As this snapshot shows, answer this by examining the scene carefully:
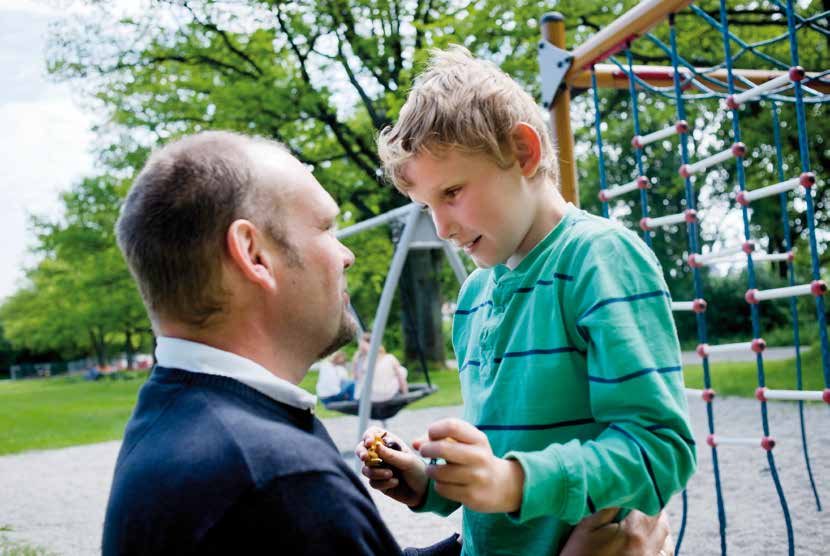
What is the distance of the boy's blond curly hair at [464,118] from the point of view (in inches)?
63.5

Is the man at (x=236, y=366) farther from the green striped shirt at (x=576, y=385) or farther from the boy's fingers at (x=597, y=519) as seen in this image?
the green striped shirt at (x=576, y=385)

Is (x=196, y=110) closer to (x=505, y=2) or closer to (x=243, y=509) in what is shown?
(x=505, y=2)

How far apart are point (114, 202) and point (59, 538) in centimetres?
1794

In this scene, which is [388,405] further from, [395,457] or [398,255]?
[395,457]

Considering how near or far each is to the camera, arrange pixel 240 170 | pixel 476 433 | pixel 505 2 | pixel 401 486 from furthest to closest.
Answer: pixel 505 2
pixel 401 486
pixel 240 170
pixel 476 433

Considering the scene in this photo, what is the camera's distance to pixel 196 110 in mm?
15992

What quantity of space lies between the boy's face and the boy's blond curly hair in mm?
23

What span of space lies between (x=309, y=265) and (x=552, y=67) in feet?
10.4

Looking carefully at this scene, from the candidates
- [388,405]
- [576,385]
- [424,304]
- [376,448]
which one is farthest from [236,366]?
[424,304]

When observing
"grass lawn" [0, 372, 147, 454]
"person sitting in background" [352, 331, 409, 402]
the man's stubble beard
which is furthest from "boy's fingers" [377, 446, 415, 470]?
"grass lawn" [0, 372, 147, 454]

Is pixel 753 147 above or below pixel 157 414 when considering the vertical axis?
above

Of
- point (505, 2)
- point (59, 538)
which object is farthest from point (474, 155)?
point (505, 2)

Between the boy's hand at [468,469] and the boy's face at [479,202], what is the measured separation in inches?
23.4

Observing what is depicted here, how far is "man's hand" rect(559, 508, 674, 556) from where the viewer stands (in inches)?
53.3
